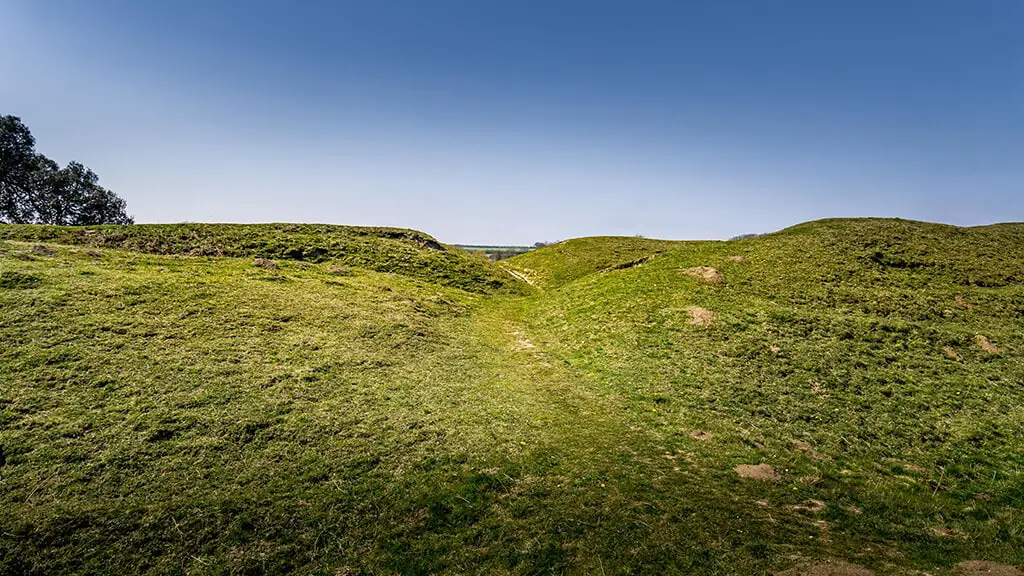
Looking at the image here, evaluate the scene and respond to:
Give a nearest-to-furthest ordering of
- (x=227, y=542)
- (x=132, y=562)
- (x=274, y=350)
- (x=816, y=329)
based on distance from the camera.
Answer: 1. (x=132, y=562)
2. (x=227, y=542)
3. (x=274, y=350)
4. (x=816, y=329)

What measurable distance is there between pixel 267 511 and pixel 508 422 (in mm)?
8070

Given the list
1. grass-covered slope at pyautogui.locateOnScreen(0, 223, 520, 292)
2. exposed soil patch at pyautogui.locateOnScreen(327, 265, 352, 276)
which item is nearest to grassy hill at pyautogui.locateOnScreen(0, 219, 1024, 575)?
exposed soil patch at pyautogui.locateOnScreen(327, 265, 352, 276)

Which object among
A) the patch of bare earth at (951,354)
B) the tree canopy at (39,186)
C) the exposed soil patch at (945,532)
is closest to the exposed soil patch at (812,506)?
the exposed soil patch at (945,532)

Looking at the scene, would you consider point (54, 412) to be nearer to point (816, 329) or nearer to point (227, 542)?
point (227, 542)

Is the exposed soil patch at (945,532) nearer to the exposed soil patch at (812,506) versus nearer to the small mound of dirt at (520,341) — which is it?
the exposed soil patch at (812,506)

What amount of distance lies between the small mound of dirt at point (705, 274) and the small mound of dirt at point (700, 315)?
5572 millimetres

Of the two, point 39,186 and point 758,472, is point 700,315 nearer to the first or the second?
point 758,472

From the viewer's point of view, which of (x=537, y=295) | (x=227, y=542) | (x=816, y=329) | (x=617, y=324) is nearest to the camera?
(x=227, y=542)

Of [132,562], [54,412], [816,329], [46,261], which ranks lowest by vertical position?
[132,562]

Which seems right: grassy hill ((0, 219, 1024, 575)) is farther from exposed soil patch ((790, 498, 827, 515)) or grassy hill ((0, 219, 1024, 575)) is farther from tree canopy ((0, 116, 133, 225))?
tree canopy ((0, 116, 133, 225))

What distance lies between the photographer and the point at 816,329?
73.7ft

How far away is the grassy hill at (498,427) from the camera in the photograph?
804 centimetres

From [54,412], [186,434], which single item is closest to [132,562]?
Result: [186,434]

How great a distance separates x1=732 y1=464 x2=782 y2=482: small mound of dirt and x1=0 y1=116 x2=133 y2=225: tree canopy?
95.4 meters
